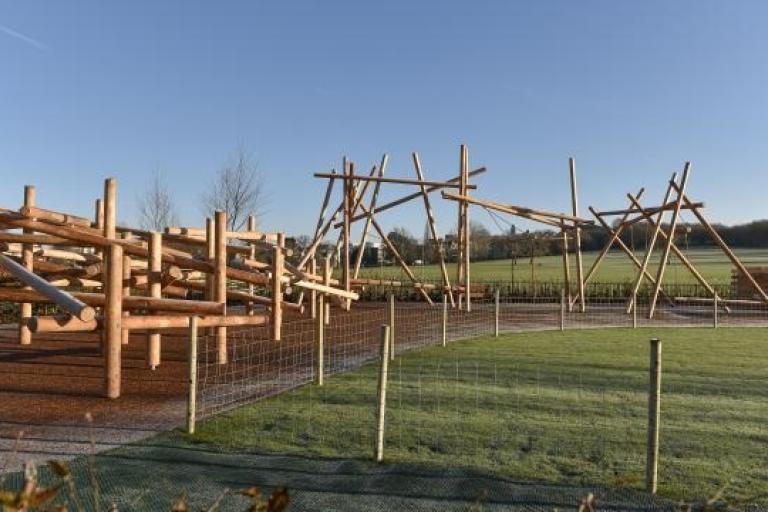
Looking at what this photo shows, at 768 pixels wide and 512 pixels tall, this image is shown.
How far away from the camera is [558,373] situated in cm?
871

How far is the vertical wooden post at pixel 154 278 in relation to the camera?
9152 millimetres

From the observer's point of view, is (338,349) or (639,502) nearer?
(639,502)

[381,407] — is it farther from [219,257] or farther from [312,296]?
[312,296]

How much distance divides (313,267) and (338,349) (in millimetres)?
5711

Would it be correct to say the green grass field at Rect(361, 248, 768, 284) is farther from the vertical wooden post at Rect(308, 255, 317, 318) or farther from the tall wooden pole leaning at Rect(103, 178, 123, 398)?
the tall wooden pole leaning at Rect(103, 178, 123, 398)

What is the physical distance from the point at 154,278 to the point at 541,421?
550cm

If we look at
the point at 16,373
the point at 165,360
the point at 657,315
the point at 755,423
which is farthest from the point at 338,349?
the point at 657,315

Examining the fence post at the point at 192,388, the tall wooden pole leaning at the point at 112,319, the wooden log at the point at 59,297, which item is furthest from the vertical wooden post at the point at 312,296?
the fence post at the point at 192,388

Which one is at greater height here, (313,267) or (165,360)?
(313,267)

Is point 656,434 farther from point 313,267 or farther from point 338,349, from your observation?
point 313,267

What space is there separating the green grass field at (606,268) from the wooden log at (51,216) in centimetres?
2403

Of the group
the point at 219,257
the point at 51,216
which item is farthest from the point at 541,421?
the point at 51,216

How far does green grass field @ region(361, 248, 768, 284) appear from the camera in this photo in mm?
Answer: 37219

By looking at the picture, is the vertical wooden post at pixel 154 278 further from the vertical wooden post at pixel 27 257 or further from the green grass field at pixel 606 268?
the green grass field at pixel 606 268
